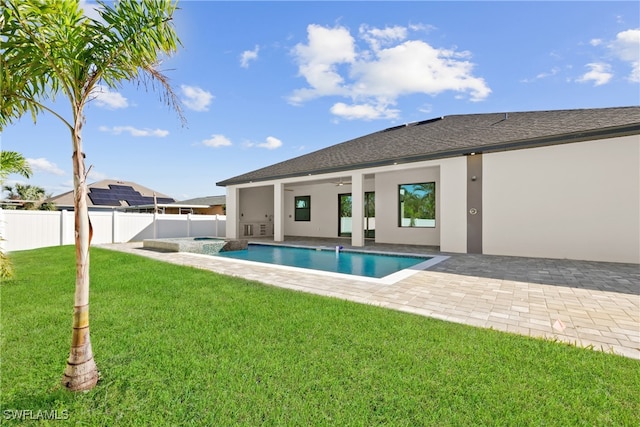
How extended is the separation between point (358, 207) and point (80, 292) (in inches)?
424

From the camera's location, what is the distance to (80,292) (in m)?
2.18

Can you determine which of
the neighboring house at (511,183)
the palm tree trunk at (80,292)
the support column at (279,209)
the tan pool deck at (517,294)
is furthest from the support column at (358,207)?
the palm tree trunk at (80,292)

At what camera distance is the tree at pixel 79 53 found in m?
2.14

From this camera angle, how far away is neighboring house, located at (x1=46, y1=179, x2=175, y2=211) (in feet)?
95.8

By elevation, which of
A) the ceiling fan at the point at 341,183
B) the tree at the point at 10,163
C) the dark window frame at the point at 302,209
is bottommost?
the dark window frame at the point at 302,209

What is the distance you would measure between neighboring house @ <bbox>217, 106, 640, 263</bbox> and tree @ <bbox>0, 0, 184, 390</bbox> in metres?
9.75

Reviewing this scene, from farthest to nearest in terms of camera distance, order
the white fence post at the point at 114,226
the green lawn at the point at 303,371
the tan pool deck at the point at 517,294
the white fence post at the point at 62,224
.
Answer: the white fence post at the point at 114,226 < the white fence post at the point at 62,224 < the tan pool deck at the point at 517,294 < the green lawn at the point at 303,371

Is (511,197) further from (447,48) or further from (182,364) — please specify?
(182,364)

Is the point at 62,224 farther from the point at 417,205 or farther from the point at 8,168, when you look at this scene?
the point at 417,205

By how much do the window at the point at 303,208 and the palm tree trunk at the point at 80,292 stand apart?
16.7 meters

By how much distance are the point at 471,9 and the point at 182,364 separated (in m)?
13.0

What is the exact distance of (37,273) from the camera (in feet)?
22.1

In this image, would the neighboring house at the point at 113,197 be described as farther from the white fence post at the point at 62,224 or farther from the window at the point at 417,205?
the window at the point at 417,205

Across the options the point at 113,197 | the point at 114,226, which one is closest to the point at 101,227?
the point at 114,226
